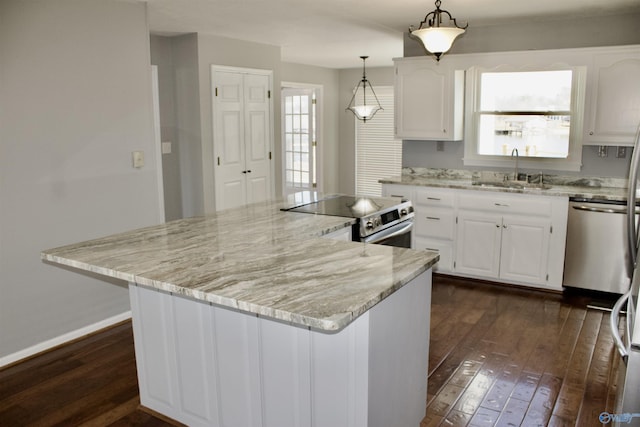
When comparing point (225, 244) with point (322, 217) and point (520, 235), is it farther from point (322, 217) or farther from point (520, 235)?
point (520, 235)

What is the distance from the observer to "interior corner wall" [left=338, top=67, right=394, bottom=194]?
831cm

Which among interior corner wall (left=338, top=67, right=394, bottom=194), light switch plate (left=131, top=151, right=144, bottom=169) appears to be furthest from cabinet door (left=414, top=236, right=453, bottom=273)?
interior corner wall (left=338, top=67, right=394, bottom=194)

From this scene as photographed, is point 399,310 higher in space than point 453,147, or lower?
lower

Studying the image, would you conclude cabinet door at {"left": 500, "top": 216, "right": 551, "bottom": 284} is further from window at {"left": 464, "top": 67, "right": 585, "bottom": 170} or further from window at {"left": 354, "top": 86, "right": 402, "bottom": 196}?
window at {"left": 354, "top": 86, "right": 402, "bottom": 196}

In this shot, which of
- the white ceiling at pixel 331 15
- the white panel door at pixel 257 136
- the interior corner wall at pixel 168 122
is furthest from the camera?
the white panel door at pixel 257 136

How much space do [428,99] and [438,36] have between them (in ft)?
5.86

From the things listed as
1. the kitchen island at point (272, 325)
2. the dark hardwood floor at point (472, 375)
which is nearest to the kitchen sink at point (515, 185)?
the dark hardwood floor at point (472, 375)

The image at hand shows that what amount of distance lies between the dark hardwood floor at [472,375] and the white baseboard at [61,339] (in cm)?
6

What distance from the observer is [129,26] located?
12.4 feet

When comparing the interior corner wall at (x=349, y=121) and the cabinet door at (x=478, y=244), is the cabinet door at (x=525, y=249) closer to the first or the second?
the cabinet door at (x=478, y=244)

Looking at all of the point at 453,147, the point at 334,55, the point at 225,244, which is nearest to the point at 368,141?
the point at 334,55

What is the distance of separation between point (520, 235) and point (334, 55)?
3523mm

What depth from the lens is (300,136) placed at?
8328 millimetres

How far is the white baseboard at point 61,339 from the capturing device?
3.25 metres
